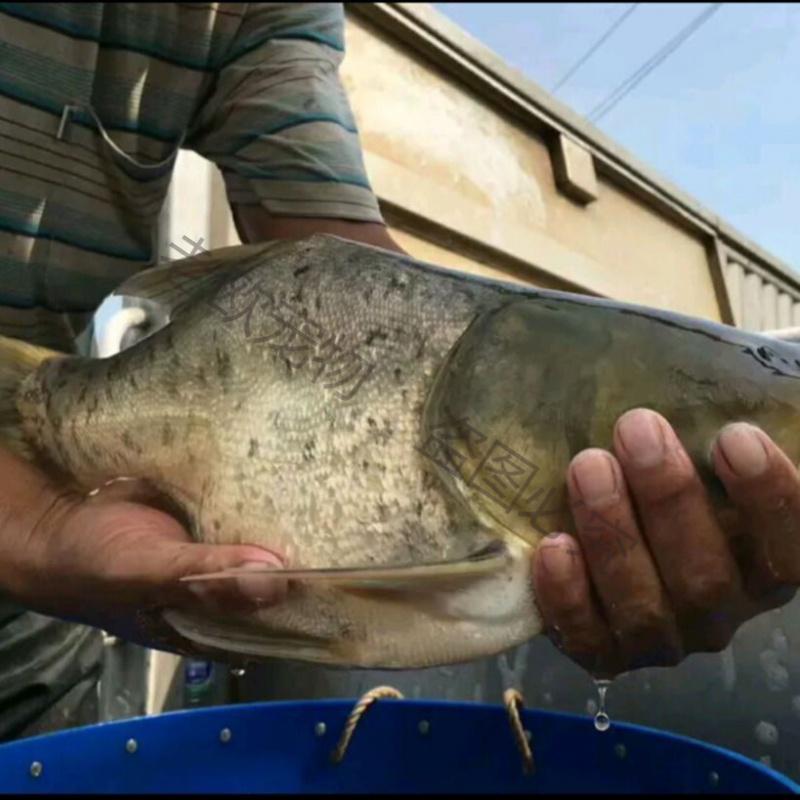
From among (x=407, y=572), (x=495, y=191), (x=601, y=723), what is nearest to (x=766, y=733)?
(x=601, y=723)

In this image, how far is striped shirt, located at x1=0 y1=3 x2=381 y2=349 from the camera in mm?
1007

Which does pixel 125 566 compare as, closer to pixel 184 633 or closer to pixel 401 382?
pixel 184 633

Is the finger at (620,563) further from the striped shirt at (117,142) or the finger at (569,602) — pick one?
the striped shirt at (117,142)

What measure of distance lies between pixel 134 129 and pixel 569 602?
72 cm

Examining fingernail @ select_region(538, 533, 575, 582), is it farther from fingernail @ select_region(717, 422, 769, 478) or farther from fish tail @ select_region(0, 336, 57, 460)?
fish tail @ select_region(0, 336, 57, 460)

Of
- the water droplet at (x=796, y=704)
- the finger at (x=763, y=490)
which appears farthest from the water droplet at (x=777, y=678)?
the finger at (x=763, y=490)

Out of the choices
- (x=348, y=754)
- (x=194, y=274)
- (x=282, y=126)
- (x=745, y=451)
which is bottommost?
(x=348, y=754)

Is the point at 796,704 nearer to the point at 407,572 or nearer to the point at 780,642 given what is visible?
the point at 780,642

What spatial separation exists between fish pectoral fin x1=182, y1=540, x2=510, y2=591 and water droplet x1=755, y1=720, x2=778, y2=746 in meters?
0.39

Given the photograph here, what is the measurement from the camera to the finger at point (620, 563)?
62cm

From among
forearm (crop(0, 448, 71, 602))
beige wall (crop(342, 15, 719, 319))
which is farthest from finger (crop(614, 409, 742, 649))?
beige wall (crop(342, 15, 719, 319))

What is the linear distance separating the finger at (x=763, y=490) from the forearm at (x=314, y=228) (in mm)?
566

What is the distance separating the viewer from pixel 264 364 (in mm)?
750

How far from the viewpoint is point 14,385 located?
33.9 inches
